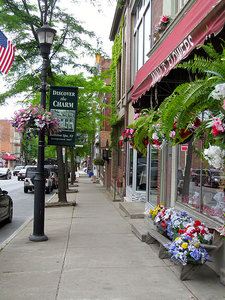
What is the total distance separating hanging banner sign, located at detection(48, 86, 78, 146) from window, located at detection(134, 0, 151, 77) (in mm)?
4007

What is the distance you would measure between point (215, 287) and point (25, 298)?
253 centimetres

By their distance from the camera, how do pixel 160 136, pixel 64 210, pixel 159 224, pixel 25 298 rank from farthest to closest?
pixel 64 210
pixel 159 224
pixel 160 136
pixel 25 298

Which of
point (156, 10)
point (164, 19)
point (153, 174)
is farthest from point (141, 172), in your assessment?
point (164, 19)

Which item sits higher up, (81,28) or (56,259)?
(81,28)

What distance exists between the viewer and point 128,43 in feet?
51.1

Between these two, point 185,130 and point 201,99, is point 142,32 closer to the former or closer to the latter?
point 185,130

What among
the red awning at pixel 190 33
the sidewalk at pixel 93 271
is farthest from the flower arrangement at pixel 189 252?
the red awning at pixel 190 33

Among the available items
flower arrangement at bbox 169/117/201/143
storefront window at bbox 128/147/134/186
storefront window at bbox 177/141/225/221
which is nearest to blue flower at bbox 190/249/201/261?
storefront window at bbox 177/141/225/221

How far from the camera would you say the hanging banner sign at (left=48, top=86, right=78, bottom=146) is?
27.0 feet

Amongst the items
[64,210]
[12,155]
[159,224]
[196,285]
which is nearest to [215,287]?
[196,285]

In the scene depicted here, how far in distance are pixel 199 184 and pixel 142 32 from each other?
27.2ft

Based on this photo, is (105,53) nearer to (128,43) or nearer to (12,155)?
(128,43)

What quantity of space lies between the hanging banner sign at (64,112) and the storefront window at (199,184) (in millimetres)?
2742

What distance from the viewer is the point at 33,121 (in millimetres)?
7488
